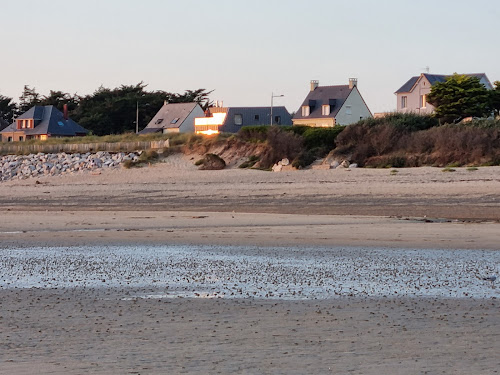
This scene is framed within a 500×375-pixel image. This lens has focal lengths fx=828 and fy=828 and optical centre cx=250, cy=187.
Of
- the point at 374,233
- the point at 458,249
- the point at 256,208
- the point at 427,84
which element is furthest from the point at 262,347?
the point at 427,84

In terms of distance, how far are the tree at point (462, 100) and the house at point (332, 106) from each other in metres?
18.7

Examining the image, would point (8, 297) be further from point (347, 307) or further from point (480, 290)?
point (480, 290)

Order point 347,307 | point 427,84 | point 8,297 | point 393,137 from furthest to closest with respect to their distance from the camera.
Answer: point 427,84 < point 393,137 < point 8,297 < point 347,307

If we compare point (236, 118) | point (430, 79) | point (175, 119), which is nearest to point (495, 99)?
point (430, 79)

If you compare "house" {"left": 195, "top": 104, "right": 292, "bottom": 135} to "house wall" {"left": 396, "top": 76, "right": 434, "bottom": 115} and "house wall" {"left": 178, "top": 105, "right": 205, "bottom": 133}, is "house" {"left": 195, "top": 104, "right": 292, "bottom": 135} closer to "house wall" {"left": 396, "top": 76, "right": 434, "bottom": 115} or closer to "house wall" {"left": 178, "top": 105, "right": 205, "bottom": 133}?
"house wall" {"left": 178, "top": 105, "right": 205, "bottom": 133}

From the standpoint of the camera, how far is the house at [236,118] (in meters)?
63.0

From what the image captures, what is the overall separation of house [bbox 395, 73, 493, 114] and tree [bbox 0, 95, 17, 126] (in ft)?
158

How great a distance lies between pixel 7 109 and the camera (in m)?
92.1

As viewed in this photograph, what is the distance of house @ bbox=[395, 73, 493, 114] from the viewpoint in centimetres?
5794

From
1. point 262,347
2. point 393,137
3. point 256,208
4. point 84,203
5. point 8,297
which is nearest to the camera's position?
point 262,347

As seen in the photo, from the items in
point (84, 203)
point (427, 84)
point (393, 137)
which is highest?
point (427, 84)

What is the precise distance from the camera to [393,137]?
109 ft

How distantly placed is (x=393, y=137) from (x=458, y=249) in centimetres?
2001

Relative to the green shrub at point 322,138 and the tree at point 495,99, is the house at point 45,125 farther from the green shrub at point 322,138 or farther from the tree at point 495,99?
the green shrub at point 322,138
